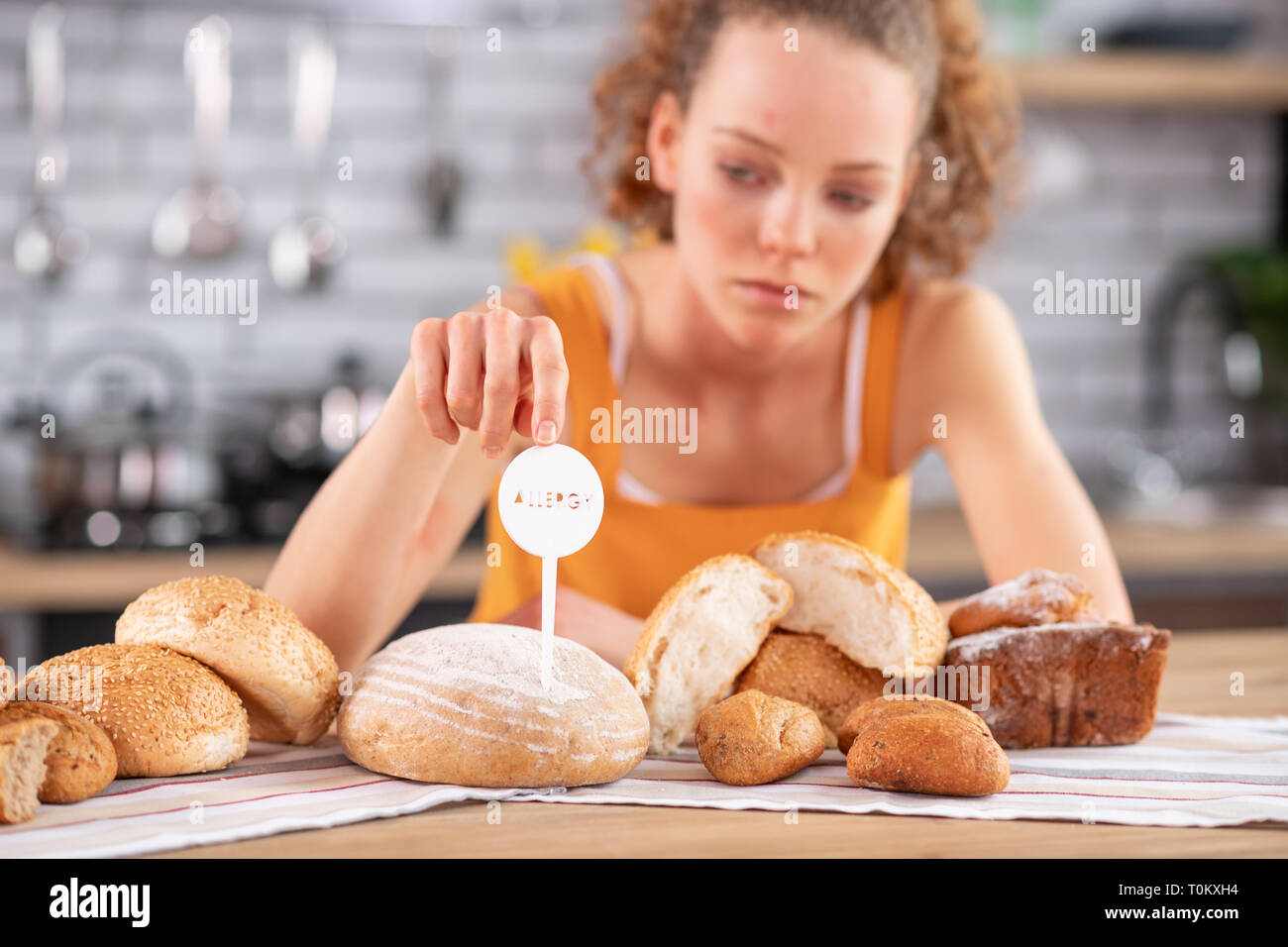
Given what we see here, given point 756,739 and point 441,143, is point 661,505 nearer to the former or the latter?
point 756,739

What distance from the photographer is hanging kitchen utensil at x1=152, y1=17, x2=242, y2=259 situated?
103 inches

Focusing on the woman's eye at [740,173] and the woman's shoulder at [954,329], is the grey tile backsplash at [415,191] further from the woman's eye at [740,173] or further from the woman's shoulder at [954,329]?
the woman's eye at [740,173]

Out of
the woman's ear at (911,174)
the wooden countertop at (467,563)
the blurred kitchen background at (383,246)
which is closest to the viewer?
the woman's ear at (911,174)

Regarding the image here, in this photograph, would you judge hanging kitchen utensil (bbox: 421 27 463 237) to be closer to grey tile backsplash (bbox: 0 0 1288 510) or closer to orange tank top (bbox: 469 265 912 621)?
grey tile backsplash (bbox: 0 0 1288 510)

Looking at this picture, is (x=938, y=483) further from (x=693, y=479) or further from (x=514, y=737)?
(x=514, y=737)

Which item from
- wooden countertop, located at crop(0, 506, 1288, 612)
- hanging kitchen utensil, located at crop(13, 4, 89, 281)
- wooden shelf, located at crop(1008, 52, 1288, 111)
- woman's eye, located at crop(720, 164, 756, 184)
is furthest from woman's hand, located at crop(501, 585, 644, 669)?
wooden shelf, located at crop(1008, 52, 1288, 111)

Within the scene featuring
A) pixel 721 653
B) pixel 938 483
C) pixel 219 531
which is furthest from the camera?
pixel 938 483

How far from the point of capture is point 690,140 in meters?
1.17

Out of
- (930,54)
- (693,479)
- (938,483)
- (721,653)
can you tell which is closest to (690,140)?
(930,54)

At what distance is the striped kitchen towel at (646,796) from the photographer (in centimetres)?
61

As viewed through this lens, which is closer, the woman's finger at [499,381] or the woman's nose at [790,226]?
the woman's finger at [499,381]

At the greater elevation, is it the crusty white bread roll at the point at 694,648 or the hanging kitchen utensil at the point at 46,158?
the hanging kitchen utensil at the point at 46,158

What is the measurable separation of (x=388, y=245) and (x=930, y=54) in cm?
180

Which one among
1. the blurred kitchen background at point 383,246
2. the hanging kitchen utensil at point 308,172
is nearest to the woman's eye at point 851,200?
the blurred kitchen background at point 383,246
